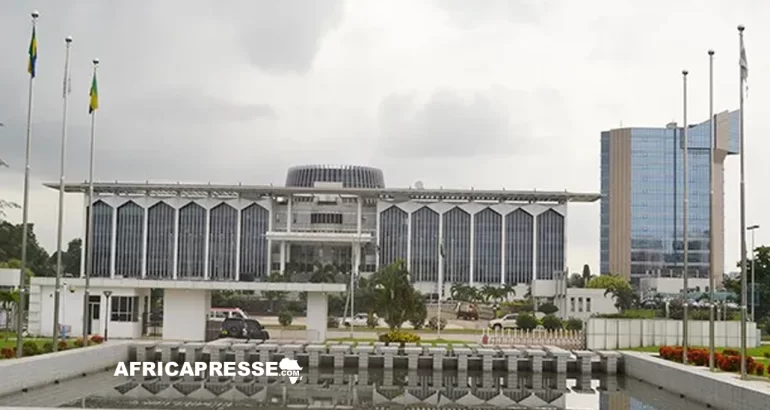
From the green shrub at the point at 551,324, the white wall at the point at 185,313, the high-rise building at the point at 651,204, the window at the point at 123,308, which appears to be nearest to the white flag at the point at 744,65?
the white wall at the point at 185,313

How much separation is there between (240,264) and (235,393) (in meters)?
75.9

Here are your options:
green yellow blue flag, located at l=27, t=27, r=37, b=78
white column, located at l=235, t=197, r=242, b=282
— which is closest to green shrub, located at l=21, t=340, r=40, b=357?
green yellow blue flag, located at l=27, t=27, r=37, b=78

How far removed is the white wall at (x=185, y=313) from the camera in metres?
43.0

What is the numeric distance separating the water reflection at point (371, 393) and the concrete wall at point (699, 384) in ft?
2.76

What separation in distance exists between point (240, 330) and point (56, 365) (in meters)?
16.8

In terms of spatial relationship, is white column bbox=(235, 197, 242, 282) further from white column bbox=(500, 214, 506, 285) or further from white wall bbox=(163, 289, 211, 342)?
white wall bbox=(163, 289, 211, 342)

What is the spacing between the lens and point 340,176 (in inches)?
4257

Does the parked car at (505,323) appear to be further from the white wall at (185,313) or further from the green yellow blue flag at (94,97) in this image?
the green yellow blue flag at (94,97)

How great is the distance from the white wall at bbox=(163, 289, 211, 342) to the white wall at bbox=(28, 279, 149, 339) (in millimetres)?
1705

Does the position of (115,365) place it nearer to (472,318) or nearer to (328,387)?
(328,387)

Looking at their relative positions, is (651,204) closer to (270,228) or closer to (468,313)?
(270,228)

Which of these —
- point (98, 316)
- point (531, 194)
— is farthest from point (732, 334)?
point (531, 194)

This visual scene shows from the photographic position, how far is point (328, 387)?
2903 centimetres

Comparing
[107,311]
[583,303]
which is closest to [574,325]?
[583,303]
